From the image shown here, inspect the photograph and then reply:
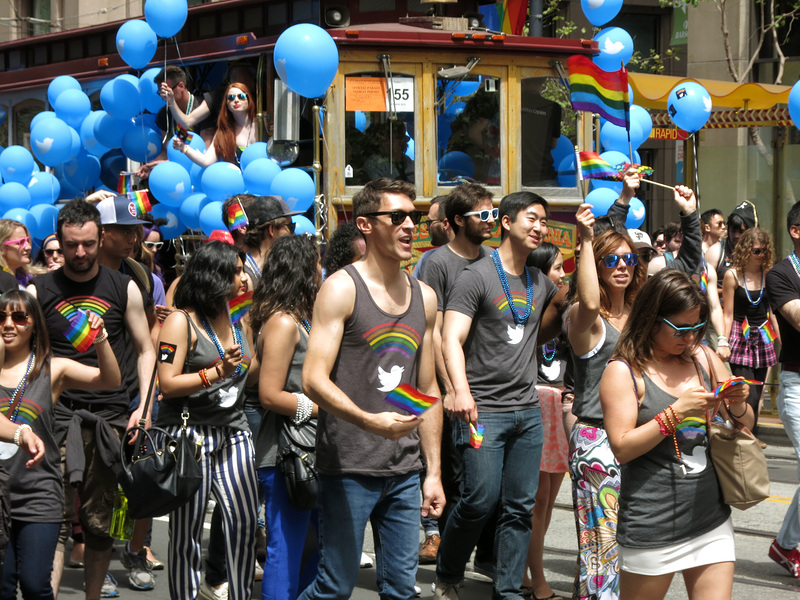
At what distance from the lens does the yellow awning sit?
1352 cm

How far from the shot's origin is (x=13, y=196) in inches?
416

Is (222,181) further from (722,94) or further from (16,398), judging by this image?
(722,94)

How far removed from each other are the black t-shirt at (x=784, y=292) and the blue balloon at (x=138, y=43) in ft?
18.5

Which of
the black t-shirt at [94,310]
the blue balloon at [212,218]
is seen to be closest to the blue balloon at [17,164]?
the blue balloon at [212,218]

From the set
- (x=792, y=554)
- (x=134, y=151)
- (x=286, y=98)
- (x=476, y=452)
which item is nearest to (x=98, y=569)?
(x=476, y=452)

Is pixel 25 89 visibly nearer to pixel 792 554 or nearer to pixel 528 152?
pixel 528 152

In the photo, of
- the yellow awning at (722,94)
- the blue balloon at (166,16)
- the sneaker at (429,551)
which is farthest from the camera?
the yellow awning at (722,94)

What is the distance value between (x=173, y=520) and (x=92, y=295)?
132cm

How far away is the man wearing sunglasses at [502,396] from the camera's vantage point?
5434mm

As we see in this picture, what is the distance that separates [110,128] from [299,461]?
6.17 metres

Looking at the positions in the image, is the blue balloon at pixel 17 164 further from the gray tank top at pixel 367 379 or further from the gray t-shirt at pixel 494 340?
the gray tank top at pixel 367 379

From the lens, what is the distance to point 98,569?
536cm

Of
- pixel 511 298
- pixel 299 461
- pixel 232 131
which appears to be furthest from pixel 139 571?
pixel 232 131

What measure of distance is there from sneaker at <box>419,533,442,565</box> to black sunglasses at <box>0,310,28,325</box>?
306cm
